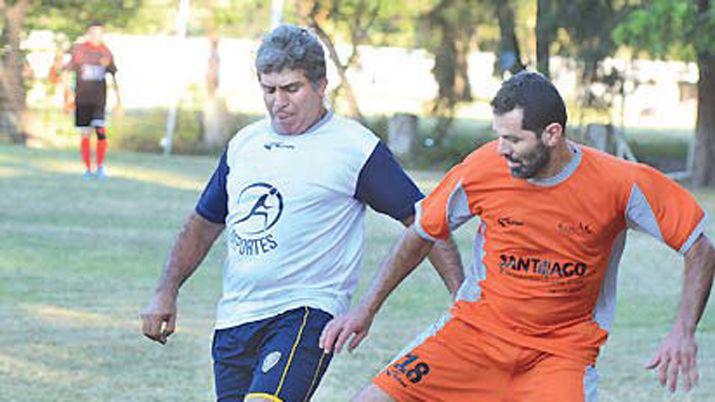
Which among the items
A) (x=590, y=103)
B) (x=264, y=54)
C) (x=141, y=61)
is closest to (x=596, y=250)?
(x=264, y=54)

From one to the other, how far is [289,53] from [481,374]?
48.1 inches

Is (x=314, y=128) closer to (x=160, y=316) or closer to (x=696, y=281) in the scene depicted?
(x=160, y=316)

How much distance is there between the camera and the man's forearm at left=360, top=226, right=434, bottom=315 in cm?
586

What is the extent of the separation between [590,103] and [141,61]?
34.3 m

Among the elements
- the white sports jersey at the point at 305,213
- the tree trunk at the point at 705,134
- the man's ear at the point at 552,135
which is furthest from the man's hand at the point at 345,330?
the tree trunk at the point at 705,134

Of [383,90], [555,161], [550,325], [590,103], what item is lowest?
[383,90]

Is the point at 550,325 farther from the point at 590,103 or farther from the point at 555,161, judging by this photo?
the point at 590,103

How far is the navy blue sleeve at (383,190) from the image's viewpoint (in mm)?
6020

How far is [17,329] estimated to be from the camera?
11.4 metres

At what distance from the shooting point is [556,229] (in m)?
5.75

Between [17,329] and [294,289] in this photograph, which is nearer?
[294,289]

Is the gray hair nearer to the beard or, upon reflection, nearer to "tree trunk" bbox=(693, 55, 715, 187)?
the beard

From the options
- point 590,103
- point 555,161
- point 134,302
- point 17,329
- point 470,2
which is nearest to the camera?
point 555,161

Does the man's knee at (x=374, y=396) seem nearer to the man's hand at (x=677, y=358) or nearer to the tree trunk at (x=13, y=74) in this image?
the man's hand at (x=677, y=358)
